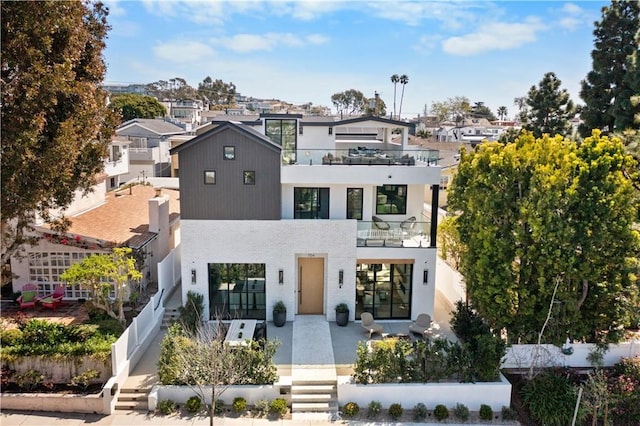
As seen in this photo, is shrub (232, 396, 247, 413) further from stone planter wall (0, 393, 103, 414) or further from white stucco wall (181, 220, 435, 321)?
white stucco wall (181, 220, 435, 321)

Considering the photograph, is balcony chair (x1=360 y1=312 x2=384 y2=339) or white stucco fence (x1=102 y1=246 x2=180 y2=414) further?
balcony chair (x1=360 y1=312 x2=384 y2=339)

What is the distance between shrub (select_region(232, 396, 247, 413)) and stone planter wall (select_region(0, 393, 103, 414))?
409 centimetres

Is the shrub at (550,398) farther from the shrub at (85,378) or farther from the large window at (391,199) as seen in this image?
the shrub at (85,378)

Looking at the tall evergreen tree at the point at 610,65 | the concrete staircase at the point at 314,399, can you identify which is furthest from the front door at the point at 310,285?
the tall evergreen tree at the point at 610,65

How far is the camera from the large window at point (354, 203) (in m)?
21.4

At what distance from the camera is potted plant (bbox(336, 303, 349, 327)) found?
19656mm

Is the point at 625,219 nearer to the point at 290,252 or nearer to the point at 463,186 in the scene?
the point at 463,186

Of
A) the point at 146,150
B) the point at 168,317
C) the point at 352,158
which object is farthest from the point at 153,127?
the point at 352,158

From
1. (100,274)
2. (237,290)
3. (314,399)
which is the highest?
(100,274)

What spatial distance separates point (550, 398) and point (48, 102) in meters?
18.1

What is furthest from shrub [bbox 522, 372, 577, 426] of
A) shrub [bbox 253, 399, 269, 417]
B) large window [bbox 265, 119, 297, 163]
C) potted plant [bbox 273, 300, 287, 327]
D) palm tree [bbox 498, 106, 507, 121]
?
palm tree [bbox 498, 106, 507, 121]

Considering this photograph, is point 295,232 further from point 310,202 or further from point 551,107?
point 551,107

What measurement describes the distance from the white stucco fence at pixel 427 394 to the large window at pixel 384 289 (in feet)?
18.7

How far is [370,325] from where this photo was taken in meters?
18.6
